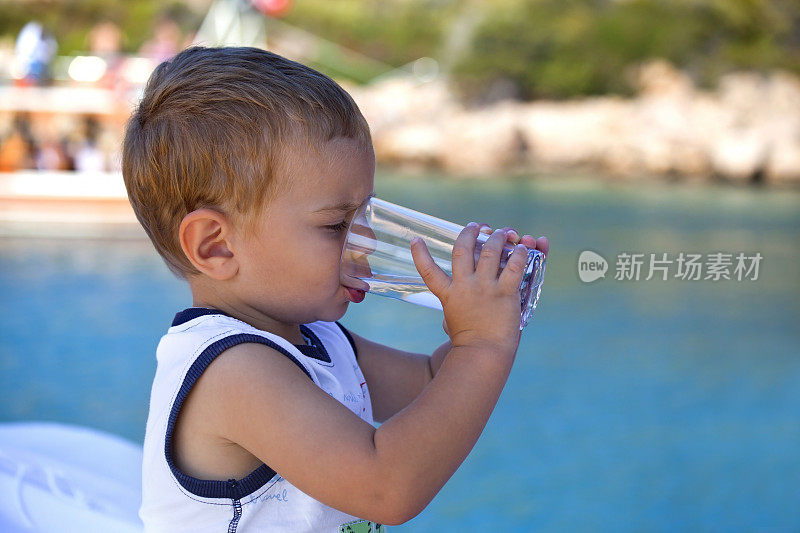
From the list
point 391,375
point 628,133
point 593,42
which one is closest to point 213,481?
point 391,375

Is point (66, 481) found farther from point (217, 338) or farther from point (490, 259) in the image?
point (490, 259)

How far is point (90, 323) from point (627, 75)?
11.7m

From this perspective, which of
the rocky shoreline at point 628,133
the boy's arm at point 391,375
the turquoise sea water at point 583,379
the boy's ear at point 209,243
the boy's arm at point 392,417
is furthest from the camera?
the rocky shoreline at point 628,133

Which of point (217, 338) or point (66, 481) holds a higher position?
point (217, 338)

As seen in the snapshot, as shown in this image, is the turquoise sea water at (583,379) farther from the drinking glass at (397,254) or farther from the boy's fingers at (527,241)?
the boy's fingers at (527,241)

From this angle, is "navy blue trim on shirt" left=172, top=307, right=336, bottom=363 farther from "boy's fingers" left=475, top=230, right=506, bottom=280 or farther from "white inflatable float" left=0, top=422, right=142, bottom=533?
"white inflatable float" left=0, top=422, right=142, bottom=533

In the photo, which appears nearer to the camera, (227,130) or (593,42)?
(227,130)

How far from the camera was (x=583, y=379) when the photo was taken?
3.91m

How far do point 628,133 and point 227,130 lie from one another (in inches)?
475

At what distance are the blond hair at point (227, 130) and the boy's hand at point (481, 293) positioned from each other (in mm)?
175

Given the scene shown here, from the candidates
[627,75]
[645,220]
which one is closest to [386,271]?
[645,220]

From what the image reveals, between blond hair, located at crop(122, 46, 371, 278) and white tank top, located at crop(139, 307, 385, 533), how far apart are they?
0.39ft

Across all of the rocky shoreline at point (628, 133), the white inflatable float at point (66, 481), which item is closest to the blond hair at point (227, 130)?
the white inflatable float at point (66, 481)

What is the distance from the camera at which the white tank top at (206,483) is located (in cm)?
86
